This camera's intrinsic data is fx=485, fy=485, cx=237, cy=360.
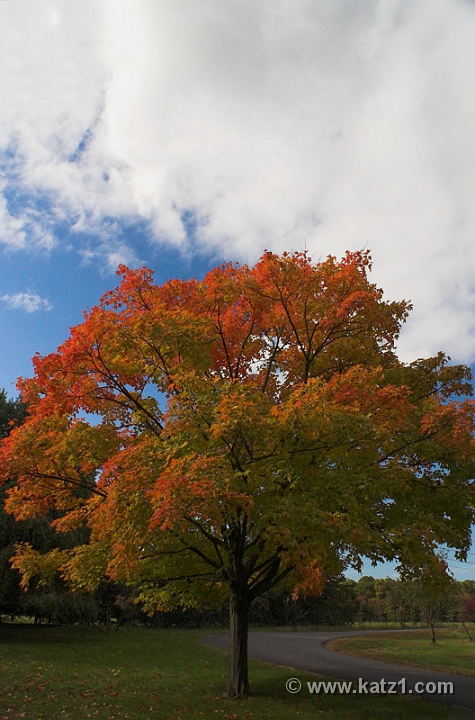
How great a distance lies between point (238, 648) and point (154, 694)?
225 centimetres

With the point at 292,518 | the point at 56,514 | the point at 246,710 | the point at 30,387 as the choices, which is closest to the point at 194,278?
the point at 30,387

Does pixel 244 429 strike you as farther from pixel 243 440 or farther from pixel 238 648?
pixel 238 648

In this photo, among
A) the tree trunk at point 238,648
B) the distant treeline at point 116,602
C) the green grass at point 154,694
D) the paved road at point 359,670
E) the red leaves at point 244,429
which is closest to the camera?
the red leaves at point 244,429

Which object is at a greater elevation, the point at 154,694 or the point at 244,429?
the point at 244,429

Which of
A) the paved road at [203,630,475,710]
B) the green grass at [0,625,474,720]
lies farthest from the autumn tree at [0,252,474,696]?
the paved road at [203,630,475,710]

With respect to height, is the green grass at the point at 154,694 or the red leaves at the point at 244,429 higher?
the red leaves at the point at 244,429

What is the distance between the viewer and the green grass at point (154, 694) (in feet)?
29.8

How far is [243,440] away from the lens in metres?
7.76

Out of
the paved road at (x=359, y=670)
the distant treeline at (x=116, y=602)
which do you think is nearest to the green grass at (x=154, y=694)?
the paved road at (x=359, y=670)

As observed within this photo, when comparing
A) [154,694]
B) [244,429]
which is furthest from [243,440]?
[154,694]

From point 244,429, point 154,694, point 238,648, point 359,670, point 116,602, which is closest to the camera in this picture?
point 244,429

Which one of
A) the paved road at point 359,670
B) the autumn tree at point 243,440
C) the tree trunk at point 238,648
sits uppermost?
the autumn tree at point 243,440

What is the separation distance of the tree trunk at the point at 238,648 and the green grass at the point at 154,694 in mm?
359

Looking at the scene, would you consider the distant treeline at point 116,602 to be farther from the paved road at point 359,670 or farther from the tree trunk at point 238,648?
the paved road at point 359,670
